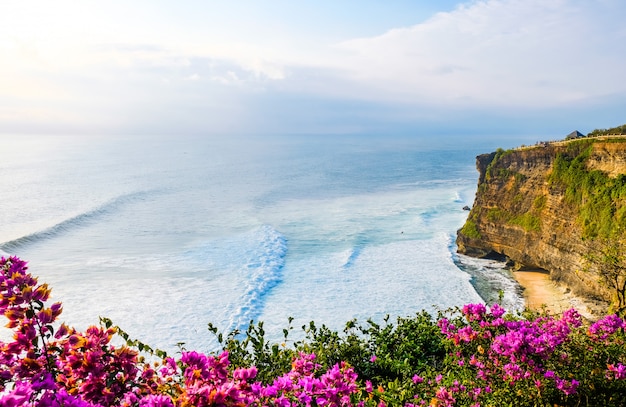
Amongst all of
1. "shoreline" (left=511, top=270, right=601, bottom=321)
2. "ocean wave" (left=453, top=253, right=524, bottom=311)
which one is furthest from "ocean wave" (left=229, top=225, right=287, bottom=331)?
"shoreline" (left=511, top=270, right=601, bottom=321)

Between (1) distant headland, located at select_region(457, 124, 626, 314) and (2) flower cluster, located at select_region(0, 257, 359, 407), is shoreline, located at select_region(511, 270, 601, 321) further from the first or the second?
(2) flower cluster, located at select_region(0, 257, 359, 407)

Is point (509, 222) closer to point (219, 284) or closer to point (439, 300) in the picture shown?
point (439, 300)

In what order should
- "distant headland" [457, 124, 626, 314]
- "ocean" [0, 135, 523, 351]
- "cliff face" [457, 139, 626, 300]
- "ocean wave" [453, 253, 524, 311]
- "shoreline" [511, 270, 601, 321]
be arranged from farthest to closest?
"ocean wave" [453, 253, 524, 311]
"cliff face" [457, 139, 626, 300]
"ocean" [0, 135, 523, 351]
"distant headland" [457, 124, 626, 314]
"shoreline" [511, 270, 601, 321]

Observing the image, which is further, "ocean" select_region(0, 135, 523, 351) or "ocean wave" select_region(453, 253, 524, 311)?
"ocean wave" select_region(453, 253, 524, 311)

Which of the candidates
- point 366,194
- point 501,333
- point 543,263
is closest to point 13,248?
point 501,333

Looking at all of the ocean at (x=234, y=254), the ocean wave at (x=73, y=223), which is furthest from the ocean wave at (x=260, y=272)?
the ocean wave at (x=73, y=223)

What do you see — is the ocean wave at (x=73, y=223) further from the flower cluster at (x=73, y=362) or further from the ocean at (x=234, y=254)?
the flower cluster at (x=73, y=362)
